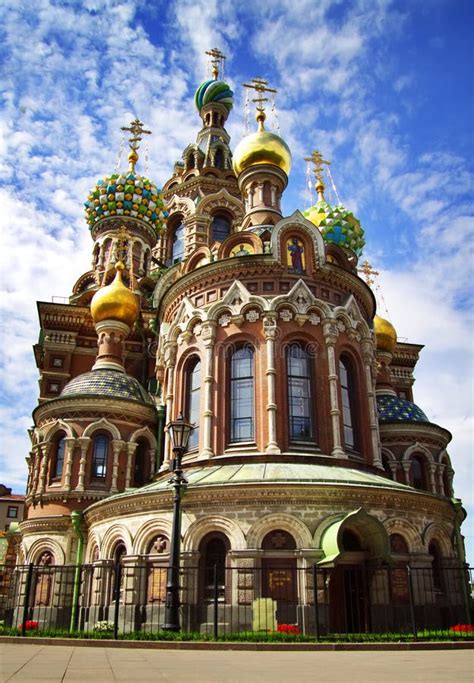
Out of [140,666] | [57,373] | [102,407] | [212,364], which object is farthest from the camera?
[57,373]

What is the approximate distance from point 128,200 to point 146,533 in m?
21.7

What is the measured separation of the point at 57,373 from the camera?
26.0 meters

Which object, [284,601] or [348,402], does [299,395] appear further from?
[284,601]

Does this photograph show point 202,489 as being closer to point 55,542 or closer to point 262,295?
point 262,295

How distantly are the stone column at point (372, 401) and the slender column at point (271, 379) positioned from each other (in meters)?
3.33

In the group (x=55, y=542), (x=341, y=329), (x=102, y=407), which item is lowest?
(x=55, y=542)

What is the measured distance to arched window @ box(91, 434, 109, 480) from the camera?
800 inches

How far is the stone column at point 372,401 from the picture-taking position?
59.7 ft

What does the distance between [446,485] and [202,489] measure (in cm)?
1275

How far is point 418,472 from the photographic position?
23141 mm

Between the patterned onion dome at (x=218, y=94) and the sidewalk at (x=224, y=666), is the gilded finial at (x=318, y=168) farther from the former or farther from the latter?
the sidewalk at (x=224, y=666)

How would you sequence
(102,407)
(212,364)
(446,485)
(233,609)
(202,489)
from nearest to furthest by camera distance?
(233,609) < (202,489) < (212,364) < (102,407) < (446,485)

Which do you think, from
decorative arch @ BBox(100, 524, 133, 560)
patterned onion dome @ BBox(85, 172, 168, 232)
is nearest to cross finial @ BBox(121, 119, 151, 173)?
patterned onion dome @ BBox(85, 172, 168, 232)

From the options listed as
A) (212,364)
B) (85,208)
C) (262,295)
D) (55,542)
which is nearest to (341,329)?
(262,295)
